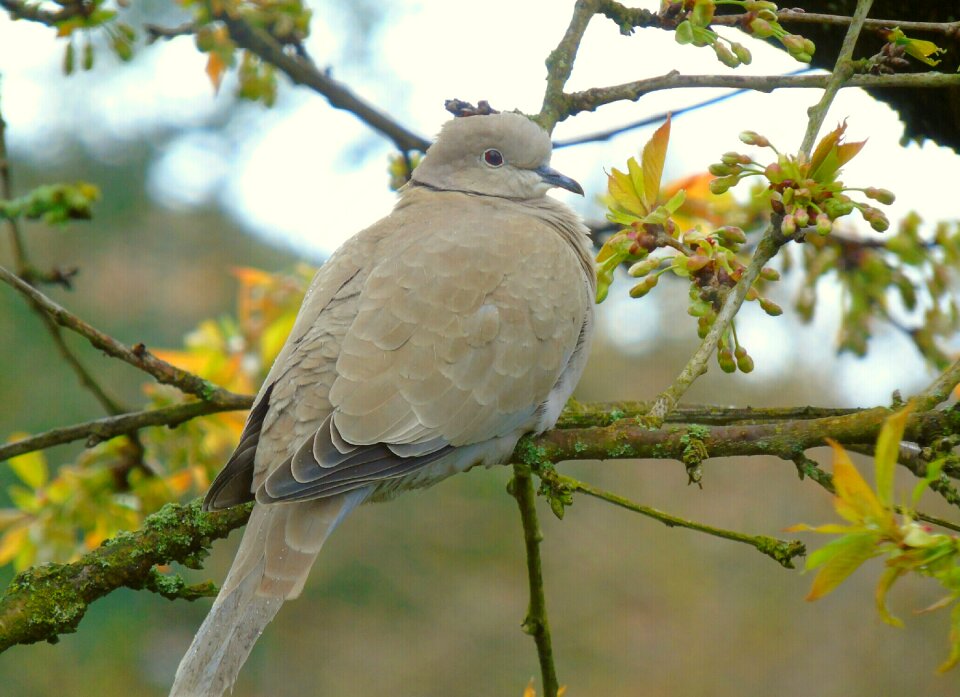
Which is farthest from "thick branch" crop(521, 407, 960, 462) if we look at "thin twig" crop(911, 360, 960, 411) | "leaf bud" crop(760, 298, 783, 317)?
"leaf bud" crop(760, 298, 783, 317)

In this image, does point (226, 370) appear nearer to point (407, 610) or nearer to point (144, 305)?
point (407, 610)

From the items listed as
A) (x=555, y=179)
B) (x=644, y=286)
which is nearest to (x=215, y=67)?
(x=555, y=179)

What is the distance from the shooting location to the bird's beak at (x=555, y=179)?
2.98 meters

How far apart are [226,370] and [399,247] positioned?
33.0 inches

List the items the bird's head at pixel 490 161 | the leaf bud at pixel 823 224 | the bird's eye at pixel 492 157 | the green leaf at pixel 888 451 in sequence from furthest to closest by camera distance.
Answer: the bird's eye at pixel 492 157 < the bird's head at pixel 490 161 < the leaf bud at pixel 823 224 < the green leaf at pixel 888 451

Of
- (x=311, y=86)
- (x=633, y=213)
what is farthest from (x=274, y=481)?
(x=311, y=86)

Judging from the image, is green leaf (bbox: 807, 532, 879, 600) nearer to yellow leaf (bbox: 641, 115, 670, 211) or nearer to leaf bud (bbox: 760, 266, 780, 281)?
leaf bud (bbox: 760, 266, 780, 281)

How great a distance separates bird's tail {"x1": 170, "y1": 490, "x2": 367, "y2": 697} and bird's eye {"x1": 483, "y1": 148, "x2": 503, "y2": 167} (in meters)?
1.22

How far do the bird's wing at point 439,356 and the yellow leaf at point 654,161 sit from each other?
2.03ft

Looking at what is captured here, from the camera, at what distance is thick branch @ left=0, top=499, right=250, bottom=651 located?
194 cm

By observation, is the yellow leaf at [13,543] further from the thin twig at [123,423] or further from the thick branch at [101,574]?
the thick branch at [101,574]

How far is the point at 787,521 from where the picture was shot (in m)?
7.99

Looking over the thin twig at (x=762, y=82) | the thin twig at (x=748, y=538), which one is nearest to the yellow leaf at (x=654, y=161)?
the thin twig at (x=762, y=82)

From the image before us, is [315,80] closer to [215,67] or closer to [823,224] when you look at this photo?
[215,67]
